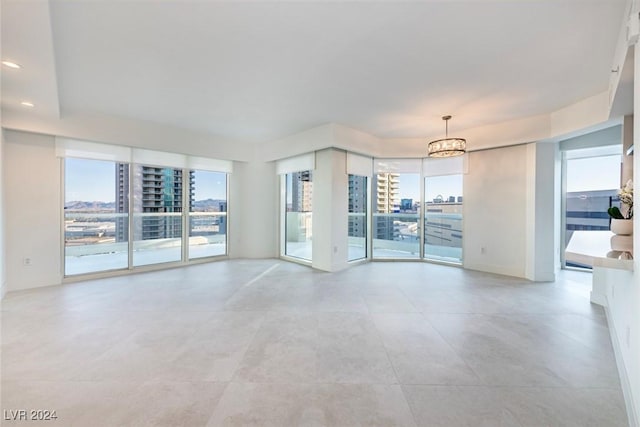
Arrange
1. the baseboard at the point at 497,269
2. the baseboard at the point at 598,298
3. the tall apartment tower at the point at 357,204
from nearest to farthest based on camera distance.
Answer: the baseboard at the point at 598,298, the baseboard at the point at 497,269, the tall apartment tower at the point at 357,204

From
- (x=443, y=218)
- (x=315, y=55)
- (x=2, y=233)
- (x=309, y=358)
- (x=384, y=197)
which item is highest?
(x=315, y=55)

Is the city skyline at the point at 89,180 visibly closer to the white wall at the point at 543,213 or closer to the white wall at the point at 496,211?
the white wall at the point at 496,211

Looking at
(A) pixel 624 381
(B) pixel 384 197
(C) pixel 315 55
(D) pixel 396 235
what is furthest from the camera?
(D) pixel 396 235

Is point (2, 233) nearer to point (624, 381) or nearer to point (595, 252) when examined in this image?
point (595, 252)

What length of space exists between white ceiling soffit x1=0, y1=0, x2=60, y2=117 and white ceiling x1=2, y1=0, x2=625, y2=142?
0.01 metres

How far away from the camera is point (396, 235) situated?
21.4ft

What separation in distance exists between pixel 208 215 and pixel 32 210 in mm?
2870

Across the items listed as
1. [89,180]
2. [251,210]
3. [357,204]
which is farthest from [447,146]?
[89,180]

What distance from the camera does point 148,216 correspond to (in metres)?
5.40

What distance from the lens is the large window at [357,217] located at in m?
5.96

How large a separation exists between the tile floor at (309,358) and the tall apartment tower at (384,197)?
256 centimetres

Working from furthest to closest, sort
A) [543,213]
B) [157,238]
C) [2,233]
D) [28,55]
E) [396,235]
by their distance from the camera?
[396,235] < [157,238] < [543,213] < [2,233] < [28,55]

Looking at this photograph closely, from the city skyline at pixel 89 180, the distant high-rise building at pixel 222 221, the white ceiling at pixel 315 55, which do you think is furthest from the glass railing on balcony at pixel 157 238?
the white ceiling at pixel 315 55

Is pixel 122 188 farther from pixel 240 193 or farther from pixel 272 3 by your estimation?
pixel 272 3
